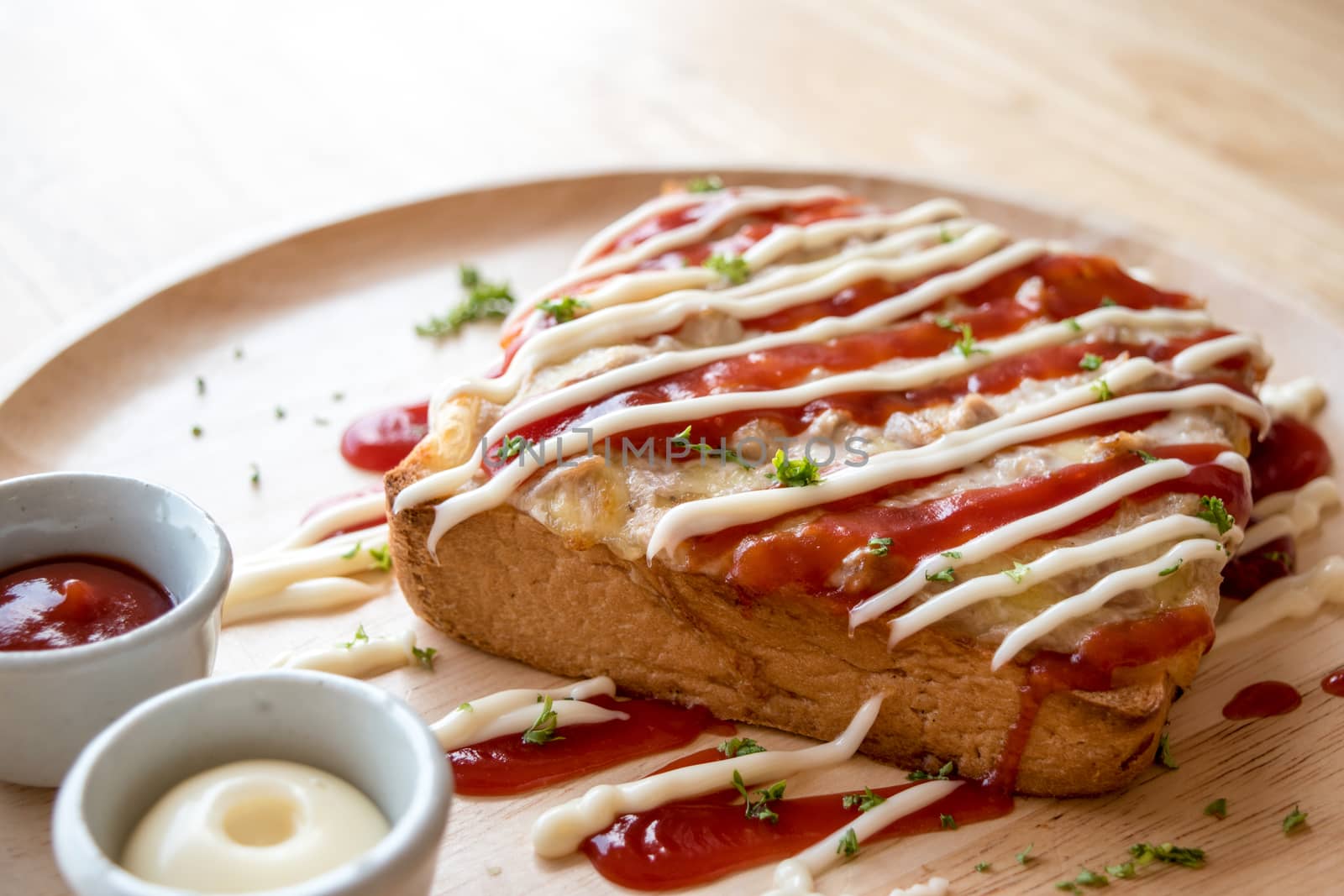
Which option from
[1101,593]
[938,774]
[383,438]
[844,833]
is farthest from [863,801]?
[383,438]

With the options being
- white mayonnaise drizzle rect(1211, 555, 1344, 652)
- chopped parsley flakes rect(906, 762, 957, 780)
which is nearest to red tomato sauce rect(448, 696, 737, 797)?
chopped parsley flakes rect(906, 762, 957, 780)

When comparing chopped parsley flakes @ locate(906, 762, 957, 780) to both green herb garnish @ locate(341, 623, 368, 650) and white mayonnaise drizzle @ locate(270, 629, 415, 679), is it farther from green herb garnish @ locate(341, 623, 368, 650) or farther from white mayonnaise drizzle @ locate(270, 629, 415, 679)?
green herb garnish @ locate(341, 623, 368, 650)

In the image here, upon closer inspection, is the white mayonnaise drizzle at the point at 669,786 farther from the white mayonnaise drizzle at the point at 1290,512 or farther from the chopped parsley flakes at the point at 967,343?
the white mayonnaise drizzle at the point at 1290,512

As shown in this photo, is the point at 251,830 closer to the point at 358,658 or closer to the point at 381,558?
the point at 358,658

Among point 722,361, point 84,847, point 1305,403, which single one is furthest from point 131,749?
point 1305,403

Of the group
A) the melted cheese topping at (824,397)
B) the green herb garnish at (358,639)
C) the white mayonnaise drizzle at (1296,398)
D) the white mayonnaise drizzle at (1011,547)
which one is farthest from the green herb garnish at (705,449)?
the white mayonnaise drizzle at (1296,398)
